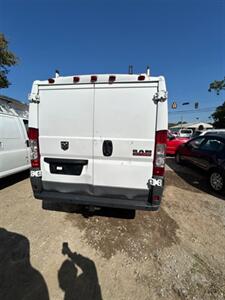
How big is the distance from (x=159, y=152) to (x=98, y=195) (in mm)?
1161

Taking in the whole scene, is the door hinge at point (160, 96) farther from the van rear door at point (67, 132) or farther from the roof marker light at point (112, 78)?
the van rear door at point (67, 132)

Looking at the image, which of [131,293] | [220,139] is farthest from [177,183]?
[131,293]

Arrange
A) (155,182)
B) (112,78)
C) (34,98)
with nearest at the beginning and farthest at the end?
(112,78), (155,182), (34,98)

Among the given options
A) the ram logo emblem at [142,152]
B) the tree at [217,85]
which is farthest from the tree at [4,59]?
the tree at [217,85]

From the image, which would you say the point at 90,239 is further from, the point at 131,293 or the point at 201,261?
the point at 201,261

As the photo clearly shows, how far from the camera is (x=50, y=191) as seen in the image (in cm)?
288

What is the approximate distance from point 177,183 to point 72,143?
4139 mm

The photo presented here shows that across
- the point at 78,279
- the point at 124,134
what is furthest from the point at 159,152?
the point at 78,279

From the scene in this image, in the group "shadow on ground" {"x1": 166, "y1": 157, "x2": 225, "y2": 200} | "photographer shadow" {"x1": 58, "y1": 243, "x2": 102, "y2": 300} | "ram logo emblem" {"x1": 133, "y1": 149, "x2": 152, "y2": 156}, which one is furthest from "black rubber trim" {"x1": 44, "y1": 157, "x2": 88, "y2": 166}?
"shadow on ground" {"x1": 166, "y1": 157, "x2": 225, "y2": 200}

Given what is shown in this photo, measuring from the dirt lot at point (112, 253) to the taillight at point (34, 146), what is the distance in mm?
1200

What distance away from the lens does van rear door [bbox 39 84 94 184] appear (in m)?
2.52

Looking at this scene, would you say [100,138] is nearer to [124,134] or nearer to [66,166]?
[124,134]

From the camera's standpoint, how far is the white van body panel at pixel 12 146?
439cm

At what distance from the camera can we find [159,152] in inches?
94.9
